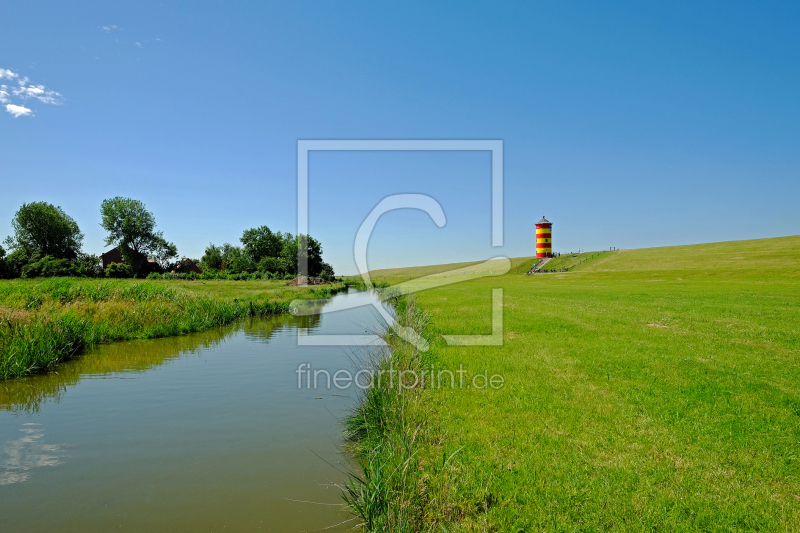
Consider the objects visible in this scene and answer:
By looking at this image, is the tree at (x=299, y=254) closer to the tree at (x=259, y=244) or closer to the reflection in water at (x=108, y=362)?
the tree at (x=259, y=244)

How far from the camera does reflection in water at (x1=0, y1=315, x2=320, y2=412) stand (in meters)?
11.1

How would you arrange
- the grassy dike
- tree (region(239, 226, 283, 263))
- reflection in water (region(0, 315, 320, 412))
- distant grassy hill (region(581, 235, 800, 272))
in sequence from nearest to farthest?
reflection in water (region(0, 315, 320, 412))
the grassy dike
distant grassy hill (region(581, 235, 800, 272))
tree (region(239, 226, 283, 263))

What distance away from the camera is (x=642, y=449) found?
5.77 m

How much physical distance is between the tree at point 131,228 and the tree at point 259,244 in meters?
17.1

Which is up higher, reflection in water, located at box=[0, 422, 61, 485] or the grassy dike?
the grassy dike

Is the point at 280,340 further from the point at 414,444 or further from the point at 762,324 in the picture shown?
the point at 762,324

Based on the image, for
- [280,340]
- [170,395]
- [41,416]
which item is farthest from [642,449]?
[280,340]

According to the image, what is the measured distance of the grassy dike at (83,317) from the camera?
14.0 metres

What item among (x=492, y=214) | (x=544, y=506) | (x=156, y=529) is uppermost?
(x=492, y=214)

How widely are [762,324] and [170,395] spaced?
18097mm

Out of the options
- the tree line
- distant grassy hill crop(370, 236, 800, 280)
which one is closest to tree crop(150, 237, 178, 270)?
the tree line

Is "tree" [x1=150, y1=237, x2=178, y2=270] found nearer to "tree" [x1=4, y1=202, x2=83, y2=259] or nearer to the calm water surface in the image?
"tree" [x1=4, y1=202, x2=83, y2=259]

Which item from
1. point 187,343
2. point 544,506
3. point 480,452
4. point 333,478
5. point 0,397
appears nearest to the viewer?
point 544,506

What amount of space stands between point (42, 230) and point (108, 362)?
83338mm
